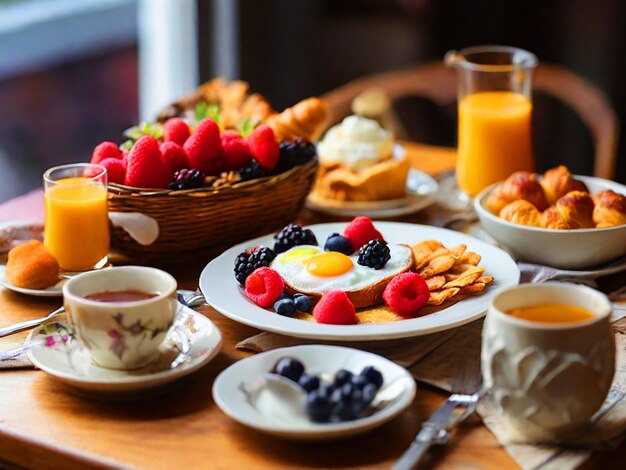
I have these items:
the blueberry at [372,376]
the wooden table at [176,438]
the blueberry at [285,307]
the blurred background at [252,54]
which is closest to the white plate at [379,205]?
the blueberry at [285,307]

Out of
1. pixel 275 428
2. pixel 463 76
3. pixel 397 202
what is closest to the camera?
pixel 275 428

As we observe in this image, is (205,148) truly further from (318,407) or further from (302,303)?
(318,407)

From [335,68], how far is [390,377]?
9.25ft

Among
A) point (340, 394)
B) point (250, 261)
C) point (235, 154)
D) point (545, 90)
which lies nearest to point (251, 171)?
point (235, 154)

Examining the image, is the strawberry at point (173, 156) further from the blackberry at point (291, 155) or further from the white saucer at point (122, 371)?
the white saucer at point (122, 371)

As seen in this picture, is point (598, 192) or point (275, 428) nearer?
point (275, 428)

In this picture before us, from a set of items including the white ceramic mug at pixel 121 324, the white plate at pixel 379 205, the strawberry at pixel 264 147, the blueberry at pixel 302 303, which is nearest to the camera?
the white ceramic mug at pixel 121 324

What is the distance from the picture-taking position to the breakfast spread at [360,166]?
193 centimetres

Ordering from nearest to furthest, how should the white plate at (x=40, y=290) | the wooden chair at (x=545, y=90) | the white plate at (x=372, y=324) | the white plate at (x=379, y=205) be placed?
the white plate at (x=372, y=324), the white plate at (x=40, y=290), the white plate at (x=379, y=205), the wooden chair at (x=545, y=90)

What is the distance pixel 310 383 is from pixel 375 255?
39cm

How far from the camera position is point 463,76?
205 cm

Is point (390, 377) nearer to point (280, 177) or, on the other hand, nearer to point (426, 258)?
point (426, 258)

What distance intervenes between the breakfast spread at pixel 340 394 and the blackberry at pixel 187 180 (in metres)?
0.59

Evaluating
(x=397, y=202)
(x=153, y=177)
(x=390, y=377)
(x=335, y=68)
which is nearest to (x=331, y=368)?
(x=390, y=377)
